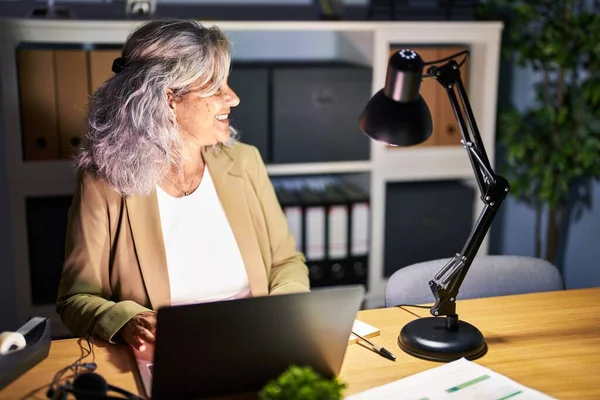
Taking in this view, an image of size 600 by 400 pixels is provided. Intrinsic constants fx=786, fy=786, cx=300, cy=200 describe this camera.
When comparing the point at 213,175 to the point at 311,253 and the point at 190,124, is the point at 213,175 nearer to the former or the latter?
the point at 190,124

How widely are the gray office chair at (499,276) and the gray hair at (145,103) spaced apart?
0.66 meters

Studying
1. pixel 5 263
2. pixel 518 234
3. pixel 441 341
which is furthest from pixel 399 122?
pixel 518 234

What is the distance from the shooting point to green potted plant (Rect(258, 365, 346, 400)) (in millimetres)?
1111

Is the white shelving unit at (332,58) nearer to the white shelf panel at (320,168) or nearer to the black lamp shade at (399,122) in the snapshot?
the white shelf panel at (320,168)

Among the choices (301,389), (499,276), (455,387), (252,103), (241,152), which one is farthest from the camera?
(252,103)

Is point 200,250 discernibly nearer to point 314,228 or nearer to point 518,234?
point 314,228

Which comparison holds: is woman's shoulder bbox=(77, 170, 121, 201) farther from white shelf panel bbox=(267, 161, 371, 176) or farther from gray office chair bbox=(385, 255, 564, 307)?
white shelf panel bbox=(267, 161, 371, 176)

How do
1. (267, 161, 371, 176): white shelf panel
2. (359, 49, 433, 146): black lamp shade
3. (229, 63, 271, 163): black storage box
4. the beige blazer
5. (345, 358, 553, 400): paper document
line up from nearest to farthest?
(345, 358, 553, 400): paper document < (359, 49, 433, 146): black lamp shade < the beige blazer < (229, 63, 271, 163): black storage box < (267, 161, 371, 176): white shelf panel

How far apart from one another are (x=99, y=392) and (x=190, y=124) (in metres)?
0.82

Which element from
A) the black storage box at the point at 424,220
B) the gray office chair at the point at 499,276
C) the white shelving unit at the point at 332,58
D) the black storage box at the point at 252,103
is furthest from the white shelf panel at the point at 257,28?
the gray office chair at the point at 499,276

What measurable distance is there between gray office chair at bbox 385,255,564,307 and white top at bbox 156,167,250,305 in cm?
42

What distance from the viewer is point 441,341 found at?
1534 mm

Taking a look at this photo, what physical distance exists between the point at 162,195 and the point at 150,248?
148 mm

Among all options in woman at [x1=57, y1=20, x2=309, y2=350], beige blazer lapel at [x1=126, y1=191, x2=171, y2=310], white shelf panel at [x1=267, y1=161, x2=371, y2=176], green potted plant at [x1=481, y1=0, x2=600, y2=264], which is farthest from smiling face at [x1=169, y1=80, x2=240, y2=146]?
green potted plant at [x1=481, y1=0, x2=600, y2=264]
